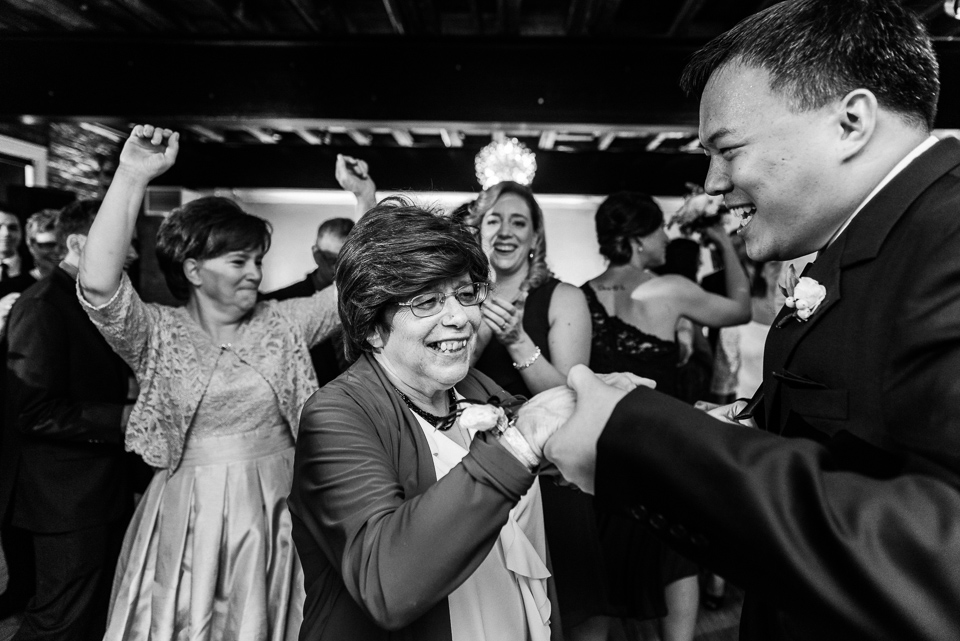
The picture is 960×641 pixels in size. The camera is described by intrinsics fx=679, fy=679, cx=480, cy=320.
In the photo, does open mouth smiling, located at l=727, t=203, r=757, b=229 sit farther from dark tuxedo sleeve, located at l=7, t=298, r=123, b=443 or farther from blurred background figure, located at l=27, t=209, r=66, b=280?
blurred background figure, located at l=27, t=209, r=66, b=280

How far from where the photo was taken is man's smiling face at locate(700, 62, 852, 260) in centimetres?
95

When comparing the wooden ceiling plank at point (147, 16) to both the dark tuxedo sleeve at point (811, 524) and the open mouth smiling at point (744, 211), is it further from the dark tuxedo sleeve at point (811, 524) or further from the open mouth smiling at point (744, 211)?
the dark tuxedo sleeve at point (811, 524)

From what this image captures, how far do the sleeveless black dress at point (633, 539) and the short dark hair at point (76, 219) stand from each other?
2.15 meters

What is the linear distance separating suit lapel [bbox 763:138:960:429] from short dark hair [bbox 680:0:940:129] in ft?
0.29

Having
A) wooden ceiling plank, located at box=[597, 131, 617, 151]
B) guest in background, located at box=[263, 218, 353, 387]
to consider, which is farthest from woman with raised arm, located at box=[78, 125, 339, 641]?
wooden ceiling plank, located at box=[597, 131, 617, 151]

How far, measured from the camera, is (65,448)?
8.87 feet

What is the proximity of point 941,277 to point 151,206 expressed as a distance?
22.4 feet

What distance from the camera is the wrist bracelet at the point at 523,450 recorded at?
3.20 feet

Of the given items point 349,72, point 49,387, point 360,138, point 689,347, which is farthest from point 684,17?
point 360,138

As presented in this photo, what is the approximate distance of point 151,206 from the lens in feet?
21.1

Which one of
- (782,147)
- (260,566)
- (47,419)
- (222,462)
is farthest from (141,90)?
(782,147)

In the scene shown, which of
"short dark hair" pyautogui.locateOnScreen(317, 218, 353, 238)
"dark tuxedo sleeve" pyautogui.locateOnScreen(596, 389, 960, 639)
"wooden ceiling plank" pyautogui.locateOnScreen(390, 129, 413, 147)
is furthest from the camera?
"wooden ceiling plank" pyautogui.locateOnScreen(390, 129, 413, 147)

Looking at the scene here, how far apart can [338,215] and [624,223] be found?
5.35 metres

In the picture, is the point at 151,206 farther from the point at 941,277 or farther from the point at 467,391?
the point at 941,277
